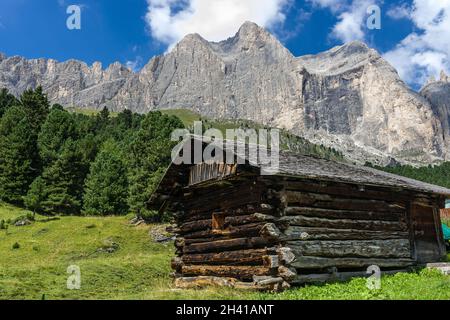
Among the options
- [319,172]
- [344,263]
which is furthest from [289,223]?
[344,263]

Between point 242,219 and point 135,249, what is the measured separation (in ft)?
69.1

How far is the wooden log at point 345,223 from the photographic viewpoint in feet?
48.8

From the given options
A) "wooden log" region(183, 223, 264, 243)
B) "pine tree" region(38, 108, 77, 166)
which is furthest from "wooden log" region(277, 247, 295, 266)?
"pine tree" region(38, 108, 77, 166)

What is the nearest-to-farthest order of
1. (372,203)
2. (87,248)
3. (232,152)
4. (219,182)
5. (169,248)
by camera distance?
(232,152)
(219,182)
(372,203)
(87,248)
(169,248)

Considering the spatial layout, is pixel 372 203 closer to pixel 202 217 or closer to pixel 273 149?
pixel 273 149

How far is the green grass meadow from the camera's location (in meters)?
12.7

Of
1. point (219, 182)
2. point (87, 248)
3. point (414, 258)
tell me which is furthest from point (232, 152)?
point (87, 248)

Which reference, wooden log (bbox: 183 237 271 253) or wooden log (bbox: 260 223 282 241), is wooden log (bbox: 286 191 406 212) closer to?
wooden log (bbox: 260 223 282 241)

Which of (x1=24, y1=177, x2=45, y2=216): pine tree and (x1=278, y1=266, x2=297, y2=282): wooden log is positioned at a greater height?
Answer: (x1=24, y1=177, x2=45, y2=216): pine tree

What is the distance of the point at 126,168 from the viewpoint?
5381 cm

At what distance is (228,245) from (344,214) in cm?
433

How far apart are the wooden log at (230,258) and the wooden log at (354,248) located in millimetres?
1055

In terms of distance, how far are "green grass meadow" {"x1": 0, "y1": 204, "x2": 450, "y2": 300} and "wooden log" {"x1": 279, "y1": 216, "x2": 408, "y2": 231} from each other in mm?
1902

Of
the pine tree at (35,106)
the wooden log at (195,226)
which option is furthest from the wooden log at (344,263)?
the pine tree at (35,106)
